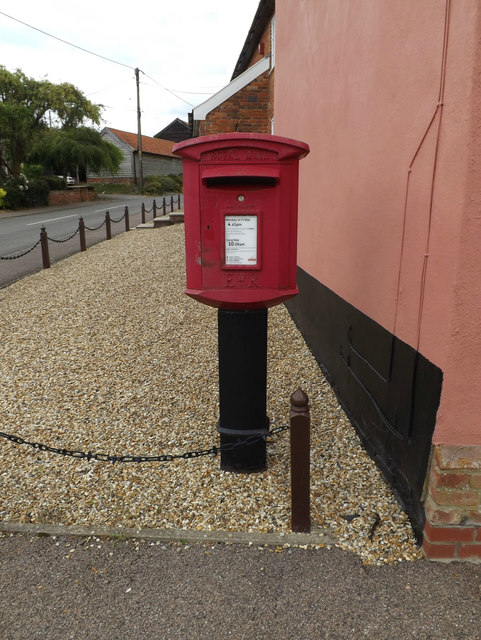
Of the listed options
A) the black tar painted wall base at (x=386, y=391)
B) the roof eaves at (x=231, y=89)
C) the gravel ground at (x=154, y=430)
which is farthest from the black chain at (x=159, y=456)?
the roof eaves at (x=231, y=89)

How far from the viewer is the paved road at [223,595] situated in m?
2.11

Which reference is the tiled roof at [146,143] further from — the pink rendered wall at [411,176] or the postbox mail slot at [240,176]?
the postbox mail slot at [240,176]

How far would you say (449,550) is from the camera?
243 centimetres

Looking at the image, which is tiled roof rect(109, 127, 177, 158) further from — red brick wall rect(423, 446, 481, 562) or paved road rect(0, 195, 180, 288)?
red brick wall rect(423, 446, 481, 562)

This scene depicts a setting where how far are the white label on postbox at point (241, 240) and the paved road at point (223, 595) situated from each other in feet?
4.95

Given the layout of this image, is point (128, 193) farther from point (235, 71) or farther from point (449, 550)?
point (449, 550)

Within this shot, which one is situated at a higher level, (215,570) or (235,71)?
(235,71)

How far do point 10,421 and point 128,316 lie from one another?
288cm

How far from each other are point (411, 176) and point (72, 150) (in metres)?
31.8

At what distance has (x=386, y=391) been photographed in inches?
118

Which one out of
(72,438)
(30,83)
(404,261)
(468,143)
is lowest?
(72,438)

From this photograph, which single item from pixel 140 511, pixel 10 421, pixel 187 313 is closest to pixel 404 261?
pixel 140 511

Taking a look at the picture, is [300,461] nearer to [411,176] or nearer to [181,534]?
[181,534]

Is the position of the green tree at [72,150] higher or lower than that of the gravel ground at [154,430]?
higher
